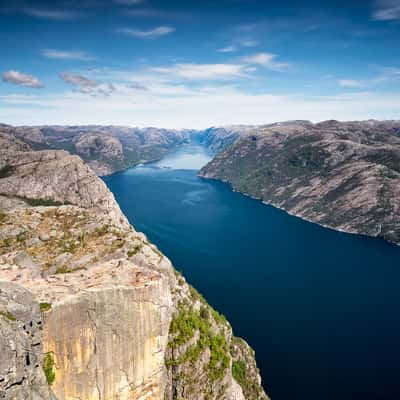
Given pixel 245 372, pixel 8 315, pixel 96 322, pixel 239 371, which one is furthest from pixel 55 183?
pixel 8 315

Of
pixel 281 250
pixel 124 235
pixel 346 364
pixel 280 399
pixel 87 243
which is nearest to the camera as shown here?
pixel 87 243

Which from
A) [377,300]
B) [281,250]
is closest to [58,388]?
[377,300]

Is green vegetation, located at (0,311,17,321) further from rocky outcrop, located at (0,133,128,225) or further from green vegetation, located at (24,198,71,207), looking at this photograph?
green vegetation, located at (24,198,71,207)

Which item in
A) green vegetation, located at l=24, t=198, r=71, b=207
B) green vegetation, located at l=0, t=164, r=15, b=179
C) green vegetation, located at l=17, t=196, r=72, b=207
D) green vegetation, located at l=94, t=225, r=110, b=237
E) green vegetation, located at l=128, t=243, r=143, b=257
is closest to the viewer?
green vegetation, located at l=128, t=243, r=143, b=257

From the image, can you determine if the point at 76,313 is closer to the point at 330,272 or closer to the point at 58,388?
the point at 58,388

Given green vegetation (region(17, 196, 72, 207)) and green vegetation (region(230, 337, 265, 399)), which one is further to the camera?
green vegetation (region(17, 196, 72, 207))

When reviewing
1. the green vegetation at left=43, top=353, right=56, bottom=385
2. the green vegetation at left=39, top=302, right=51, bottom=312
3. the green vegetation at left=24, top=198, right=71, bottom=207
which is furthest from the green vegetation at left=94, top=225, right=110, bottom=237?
the green vegetation at left=24, top=198, right=71, bottom=207

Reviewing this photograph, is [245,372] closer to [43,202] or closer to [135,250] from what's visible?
[135,250]
